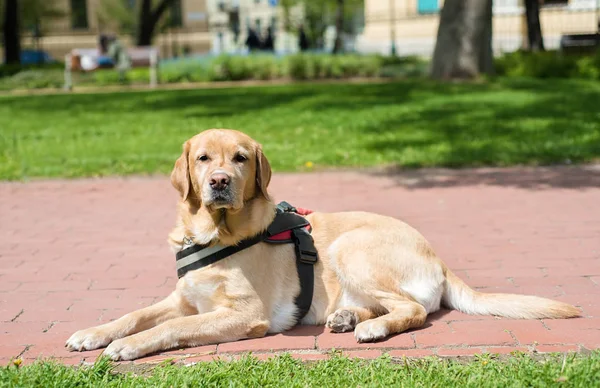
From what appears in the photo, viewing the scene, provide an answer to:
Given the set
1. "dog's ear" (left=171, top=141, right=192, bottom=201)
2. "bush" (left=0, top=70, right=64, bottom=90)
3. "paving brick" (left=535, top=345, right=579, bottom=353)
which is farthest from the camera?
"bush" (left=0, top=70, right=64, bottom=90)

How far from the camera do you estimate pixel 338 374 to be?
3.79 meters

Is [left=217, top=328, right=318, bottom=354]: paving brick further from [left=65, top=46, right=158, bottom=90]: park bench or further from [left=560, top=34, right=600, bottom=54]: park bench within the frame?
[left=560, top=34, right=600, bottom=54]: park bench

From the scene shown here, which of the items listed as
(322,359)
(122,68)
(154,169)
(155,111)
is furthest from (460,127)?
(122,68)

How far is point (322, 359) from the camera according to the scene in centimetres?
404

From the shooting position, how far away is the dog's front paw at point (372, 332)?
4.28 metres

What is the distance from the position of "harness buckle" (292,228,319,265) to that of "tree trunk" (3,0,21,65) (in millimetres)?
31156

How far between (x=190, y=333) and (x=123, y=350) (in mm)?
387

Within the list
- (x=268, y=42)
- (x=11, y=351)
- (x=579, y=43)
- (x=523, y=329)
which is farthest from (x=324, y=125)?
(x=268, y=42)

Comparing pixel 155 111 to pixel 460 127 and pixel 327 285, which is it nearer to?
pixel 460 127

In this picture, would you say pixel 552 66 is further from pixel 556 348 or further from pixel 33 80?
pixel 556 348

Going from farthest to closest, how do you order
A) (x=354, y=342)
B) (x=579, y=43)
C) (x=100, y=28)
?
1. (x=100, y=28)
2. (x=579, y=43)
3. (x=354, y=342)

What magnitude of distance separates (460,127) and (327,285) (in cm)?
908

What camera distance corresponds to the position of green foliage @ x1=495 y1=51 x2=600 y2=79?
21641 mm

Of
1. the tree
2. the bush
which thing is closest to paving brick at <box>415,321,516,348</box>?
the bush
